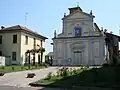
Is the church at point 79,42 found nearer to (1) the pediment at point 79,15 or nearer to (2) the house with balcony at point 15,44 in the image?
(1) the pediment at point 79,15

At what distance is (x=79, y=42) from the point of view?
47.2 meters

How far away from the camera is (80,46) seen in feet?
155

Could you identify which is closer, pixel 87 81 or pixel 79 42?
pixel 87 81

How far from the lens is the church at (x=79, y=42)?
4581 centimetres

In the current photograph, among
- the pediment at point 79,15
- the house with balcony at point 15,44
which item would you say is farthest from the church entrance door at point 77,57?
the house with balcony at point 15,44

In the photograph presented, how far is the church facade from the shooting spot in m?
45.9

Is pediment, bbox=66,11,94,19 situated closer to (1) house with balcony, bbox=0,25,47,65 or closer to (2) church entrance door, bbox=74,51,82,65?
(2) church entrance door, bbox=74,51,82,65

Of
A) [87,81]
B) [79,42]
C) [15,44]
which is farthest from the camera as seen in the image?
[79,42]

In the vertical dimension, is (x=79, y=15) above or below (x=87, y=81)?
above

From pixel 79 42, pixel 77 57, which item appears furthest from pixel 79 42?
pixel 77 57

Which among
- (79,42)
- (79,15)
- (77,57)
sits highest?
(79,15)

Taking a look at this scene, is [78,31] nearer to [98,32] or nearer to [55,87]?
[98,32]

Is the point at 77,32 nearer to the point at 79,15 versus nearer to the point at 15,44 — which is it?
the point at 79,15

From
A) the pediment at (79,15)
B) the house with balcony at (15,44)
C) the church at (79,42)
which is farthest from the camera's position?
the pediment at (79,15)
